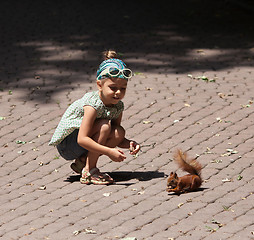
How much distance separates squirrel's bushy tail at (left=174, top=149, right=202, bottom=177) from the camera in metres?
5.33

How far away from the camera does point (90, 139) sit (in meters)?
5.41

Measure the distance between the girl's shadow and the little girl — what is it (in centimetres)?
14

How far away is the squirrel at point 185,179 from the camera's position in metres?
5.29

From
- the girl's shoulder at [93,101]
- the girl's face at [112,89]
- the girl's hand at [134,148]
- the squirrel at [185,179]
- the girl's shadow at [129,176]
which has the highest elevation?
the girl's face at [112,89]

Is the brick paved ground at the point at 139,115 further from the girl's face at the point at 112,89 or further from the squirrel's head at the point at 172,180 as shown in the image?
the girl's face at the point at 112,89

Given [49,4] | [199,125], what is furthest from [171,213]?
[49,4]

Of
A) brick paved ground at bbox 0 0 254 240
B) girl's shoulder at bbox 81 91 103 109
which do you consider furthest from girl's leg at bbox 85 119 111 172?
brick paved ground at bbox 0 0 254 240

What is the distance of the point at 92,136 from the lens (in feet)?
18.2

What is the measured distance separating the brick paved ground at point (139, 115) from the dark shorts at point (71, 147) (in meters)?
0.27

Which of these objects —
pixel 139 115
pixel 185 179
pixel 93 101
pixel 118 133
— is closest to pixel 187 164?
pixel 185 179

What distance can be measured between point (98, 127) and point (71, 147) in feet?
1.29

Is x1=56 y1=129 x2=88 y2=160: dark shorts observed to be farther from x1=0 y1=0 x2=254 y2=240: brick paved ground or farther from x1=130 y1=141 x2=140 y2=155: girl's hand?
x1=130 y1=141 x2=140 y2=155: girl's hand

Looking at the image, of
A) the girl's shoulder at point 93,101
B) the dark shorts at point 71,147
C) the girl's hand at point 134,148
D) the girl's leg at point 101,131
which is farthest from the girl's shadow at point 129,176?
the girl's shoulder at point 93,101

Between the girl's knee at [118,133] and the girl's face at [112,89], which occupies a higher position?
the girl's face at [112,89]
